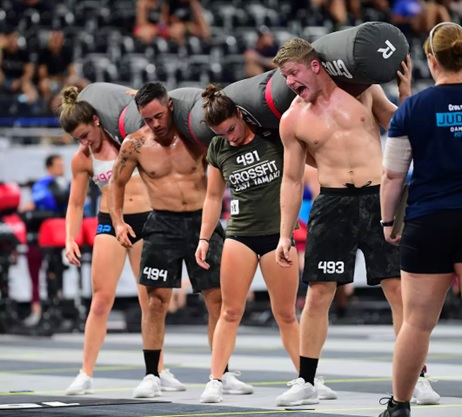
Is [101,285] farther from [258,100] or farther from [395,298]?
[395,298]

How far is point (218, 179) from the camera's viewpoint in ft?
25.0

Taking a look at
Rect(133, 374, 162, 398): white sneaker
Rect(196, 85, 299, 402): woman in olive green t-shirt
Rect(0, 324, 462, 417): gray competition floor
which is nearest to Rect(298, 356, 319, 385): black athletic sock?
Rect(0, 324, 462, 417): gray competition floor

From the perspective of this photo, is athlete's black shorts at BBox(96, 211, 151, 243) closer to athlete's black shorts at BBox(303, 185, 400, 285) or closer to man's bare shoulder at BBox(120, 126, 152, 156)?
man's bare shoulder at BBox(120, 126, 152, 156)

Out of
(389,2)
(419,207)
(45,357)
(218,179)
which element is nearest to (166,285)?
(218,179)

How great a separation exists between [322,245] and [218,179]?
0.99 m

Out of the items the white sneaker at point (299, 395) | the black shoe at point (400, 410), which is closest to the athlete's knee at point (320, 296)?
the white sneaker at point (299, 395)

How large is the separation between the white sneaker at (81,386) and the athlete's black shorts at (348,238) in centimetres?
182

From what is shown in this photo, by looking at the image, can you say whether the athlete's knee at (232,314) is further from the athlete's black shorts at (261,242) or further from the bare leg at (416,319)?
the bare leg at (416,319)

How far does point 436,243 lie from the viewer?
5328mm

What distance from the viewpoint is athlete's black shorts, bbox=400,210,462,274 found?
17.4 feet

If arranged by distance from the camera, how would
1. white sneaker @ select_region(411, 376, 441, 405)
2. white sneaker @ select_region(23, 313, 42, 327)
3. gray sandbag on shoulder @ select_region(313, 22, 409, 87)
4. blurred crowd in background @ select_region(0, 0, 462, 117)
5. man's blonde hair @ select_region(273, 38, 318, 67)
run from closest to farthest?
gray sandbag on shoulder @ select_region(313, 22, 409, 87) < man's blonde hair @ select_region(273, 38, 318, 67) < white sneaker @ select_region(411, 376, 441, 405) < white sneaker @ select_region(23, 313, 42, 327) < blurred crowd in background @ select_region(0, 0, 462, 117)

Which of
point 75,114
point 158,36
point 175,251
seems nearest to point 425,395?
point 175,251

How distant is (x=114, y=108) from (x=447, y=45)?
11.4 ft

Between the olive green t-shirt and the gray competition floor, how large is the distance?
3.48 ft
